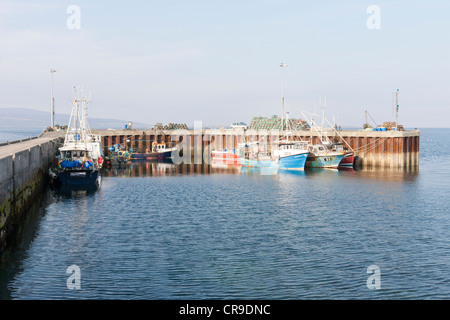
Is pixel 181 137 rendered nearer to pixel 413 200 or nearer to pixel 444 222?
pixel 413 200

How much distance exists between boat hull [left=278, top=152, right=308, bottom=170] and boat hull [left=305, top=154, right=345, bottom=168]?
4693 mm

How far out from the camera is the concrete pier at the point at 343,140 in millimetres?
88562

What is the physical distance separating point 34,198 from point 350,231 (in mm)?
31487

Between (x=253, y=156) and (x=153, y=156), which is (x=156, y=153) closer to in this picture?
(x=153, y=156)

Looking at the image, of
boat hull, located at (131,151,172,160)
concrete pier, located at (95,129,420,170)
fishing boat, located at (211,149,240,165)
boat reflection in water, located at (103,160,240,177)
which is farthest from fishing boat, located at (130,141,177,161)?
fishing boat, located at (211,149,240,165)

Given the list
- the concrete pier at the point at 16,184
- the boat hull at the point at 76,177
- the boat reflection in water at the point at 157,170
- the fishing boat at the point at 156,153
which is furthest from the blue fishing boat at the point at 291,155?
the concrete pier at the point at 16,184

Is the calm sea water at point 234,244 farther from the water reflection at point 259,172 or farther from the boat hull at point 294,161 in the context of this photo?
the boat hull at point 294,161

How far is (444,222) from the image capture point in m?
41.3

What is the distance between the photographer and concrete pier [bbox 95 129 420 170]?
88562 mm

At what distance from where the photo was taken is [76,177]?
61469 millimetres

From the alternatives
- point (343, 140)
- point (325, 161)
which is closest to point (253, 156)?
point (325, 161)

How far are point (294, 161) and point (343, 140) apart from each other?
1571 centimetres

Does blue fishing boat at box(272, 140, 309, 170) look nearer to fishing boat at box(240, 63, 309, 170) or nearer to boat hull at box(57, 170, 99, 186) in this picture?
fishing boat at box(240, 63, 309, 170)
